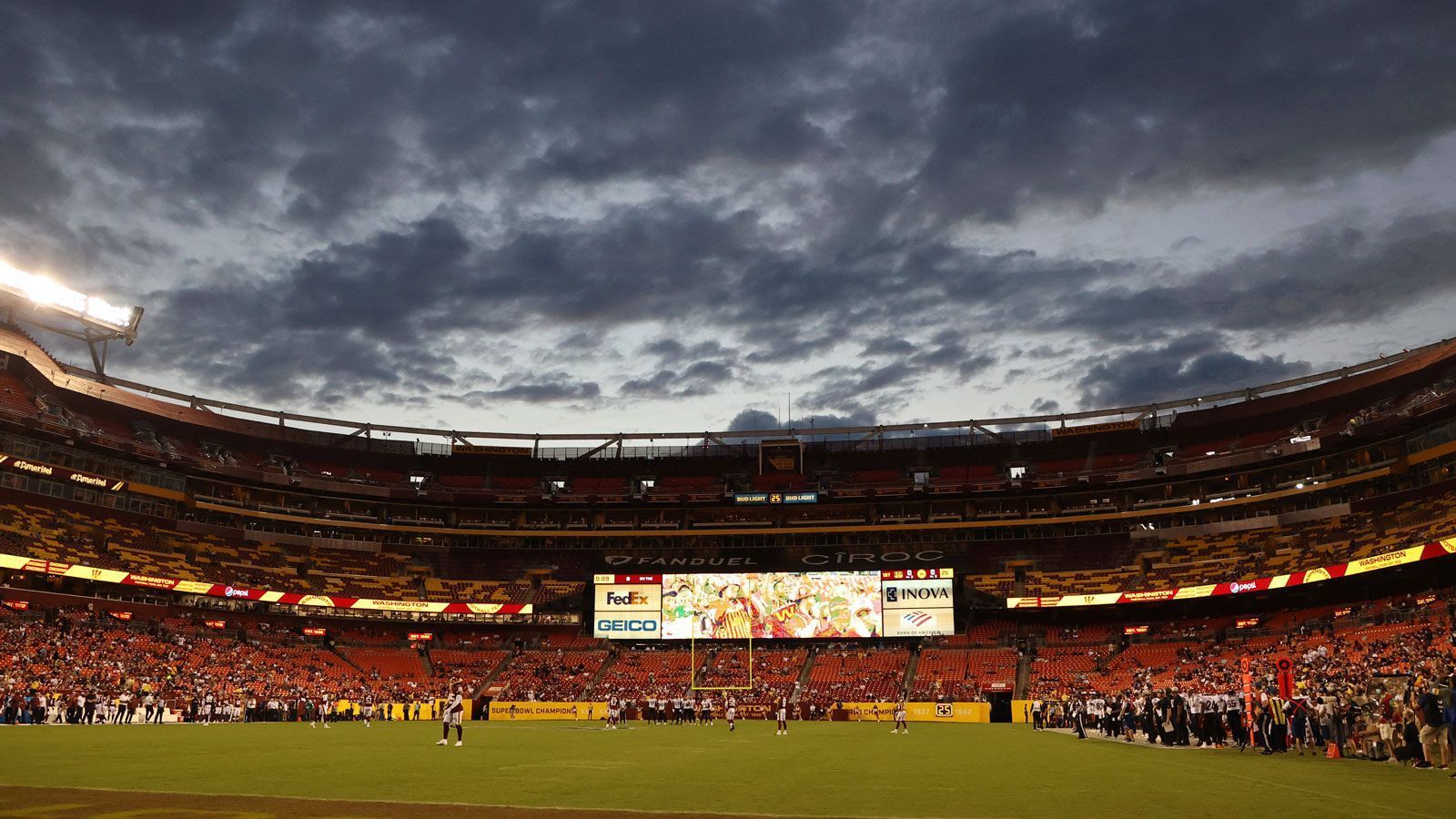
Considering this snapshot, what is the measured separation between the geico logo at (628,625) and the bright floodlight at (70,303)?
1719 inches

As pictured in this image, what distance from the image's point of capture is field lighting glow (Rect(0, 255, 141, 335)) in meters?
71.8

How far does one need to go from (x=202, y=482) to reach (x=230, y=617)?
1421 centimetres

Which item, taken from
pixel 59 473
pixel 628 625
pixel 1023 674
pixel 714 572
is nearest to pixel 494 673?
pixel 628 625

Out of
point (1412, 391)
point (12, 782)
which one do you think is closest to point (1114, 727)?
point (12, 782)

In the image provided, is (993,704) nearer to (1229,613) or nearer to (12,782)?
(1229,613)

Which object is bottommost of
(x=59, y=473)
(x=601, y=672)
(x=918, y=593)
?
(x=601, y=672)

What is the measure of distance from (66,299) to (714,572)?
53145 millimetres

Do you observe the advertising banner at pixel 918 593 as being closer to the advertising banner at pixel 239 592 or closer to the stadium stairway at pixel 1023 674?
the stadium stairway at pixel 1023 674

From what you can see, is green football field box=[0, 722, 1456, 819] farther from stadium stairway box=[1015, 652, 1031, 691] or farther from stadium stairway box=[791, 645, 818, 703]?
stadium stairway box=[791, 645, 818, 703]

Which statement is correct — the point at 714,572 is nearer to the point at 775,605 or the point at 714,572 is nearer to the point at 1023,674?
the point at 775,605

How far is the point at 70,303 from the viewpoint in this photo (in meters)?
75.6

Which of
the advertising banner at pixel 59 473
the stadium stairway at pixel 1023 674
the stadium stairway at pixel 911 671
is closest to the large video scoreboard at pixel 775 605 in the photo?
the stadium stairway at pixel 911 671

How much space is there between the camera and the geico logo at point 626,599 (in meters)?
78.3

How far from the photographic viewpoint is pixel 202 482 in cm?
8319
